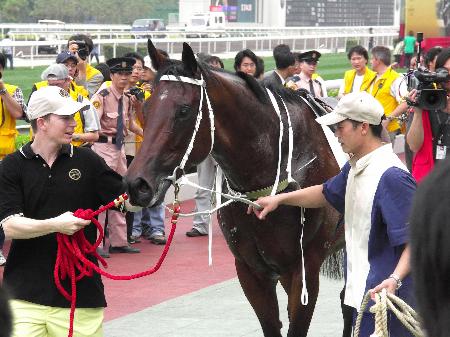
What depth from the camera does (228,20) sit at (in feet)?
228

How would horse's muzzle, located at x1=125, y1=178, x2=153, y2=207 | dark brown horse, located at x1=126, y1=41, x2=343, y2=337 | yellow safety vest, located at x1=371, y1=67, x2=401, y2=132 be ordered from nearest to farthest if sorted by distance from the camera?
horse's muzzle, located at x1=125, y1=178, x2=153, y2=207, dark brown horse, located at x1=126, y1=41, x2=343, y2=337, yellow safety vest, located at x1=371, y1=67, x2=401, y2=132

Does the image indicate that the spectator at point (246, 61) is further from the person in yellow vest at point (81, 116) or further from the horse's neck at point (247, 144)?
the horse's neck at point (247, 144)

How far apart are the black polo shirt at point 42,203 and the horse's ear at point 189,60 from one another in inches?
27.1

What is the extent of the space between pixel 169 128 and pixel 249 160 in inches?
25.0

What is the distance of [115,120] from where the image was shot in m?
10.0

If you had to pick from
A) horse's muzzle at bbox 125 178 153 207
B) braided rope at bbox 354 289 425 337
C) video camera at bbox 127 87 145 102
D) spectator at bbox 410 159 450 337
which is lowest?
braided rope at bbox 354 289 425 337

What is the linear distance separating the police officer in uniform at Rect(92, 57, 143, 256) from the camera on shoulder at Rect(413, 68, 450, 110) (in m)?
4.43

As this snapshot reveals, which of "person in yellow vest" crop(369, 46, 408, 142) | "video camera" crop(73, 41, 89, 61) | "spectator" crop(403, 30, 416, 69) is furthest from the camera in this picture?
"spectator" crop(403, 30, 416, 69)

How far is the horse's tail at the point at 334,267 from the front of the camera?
682 centimetres

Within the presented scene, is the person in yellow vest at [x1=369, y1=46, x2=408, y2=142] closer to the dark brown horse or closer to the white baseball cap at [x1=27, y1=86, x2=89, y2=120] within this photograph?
the dark brown horse

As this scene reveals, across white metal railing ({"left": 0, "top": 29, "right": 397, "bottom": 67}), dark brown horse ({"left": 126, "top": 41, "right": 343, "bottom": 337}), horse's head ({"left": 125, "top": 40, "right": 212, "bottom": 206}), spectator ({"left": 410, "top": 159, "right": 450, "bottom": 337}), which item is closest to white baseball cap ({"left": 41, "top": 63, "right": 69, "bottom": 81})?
dark brown horse ({"left": 126, "top": 41, "right": 343, "bottom": 337})

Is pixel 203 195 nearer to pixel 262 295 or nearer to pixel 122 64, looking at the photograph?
pixel 122 64

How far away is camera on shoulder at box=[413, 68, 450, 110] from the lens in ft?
19.3

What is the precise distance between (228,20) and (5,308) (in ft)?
225
